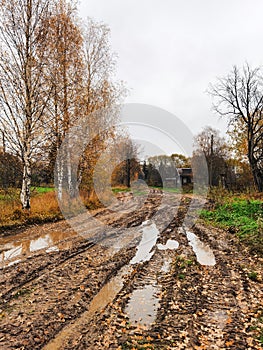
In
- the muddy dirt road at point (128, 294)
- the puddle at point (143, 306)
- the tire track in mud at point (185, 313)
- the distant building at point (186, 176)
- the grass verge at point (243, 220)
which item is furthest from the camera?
the distant building at point (186, 176)

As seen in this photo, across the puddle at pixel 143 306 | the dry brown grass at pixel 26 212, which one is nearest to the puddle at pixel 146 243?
the puddle at pixel 143 306

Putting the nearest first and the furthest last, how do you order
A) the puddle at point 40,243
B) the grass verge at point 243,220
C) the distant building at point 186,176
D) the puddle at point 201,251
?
the puddle at point 201,251 → the puddle at point 40,243 → the grass verge at point 243,220 → the distant building at point 186,176

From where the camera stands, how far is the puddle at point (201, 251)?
7.52 meters

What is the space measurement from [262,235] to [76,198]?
37.6 feet

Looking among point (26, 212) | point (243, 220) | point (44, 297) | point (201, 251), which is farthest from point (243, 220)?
point (26, 212)

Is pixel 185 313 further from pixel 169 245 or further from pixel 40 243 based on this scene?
pixel 40 243

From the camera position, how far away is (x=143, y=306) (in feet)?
16.4

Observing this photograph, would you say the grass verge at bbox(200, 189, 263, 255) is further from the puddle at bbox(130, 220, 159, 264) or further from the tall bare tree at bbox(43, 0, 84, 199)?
the tall bare tree at bbox(43, 0, 84, 199)

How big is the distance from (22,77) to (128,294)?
11769mm

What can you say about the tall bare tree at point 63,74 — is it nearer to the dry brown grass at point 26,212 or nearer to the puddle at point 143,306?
the dry brown grass at point 26,212

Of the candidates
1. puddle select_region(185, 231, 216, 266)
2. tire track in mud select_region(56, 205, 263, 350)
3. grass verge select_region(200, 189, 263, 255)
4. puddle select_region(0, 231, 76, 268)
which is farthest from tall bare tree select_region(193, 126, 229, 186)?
tire track in mud select_region(56, 205, 263, 350)

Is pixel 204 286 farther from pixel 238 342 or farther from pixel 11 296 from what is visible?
pixel 11 296

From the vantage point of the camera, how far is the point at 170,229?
1192 cm

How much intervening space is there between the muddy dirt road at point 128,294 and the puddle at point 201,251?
35 millimetres
